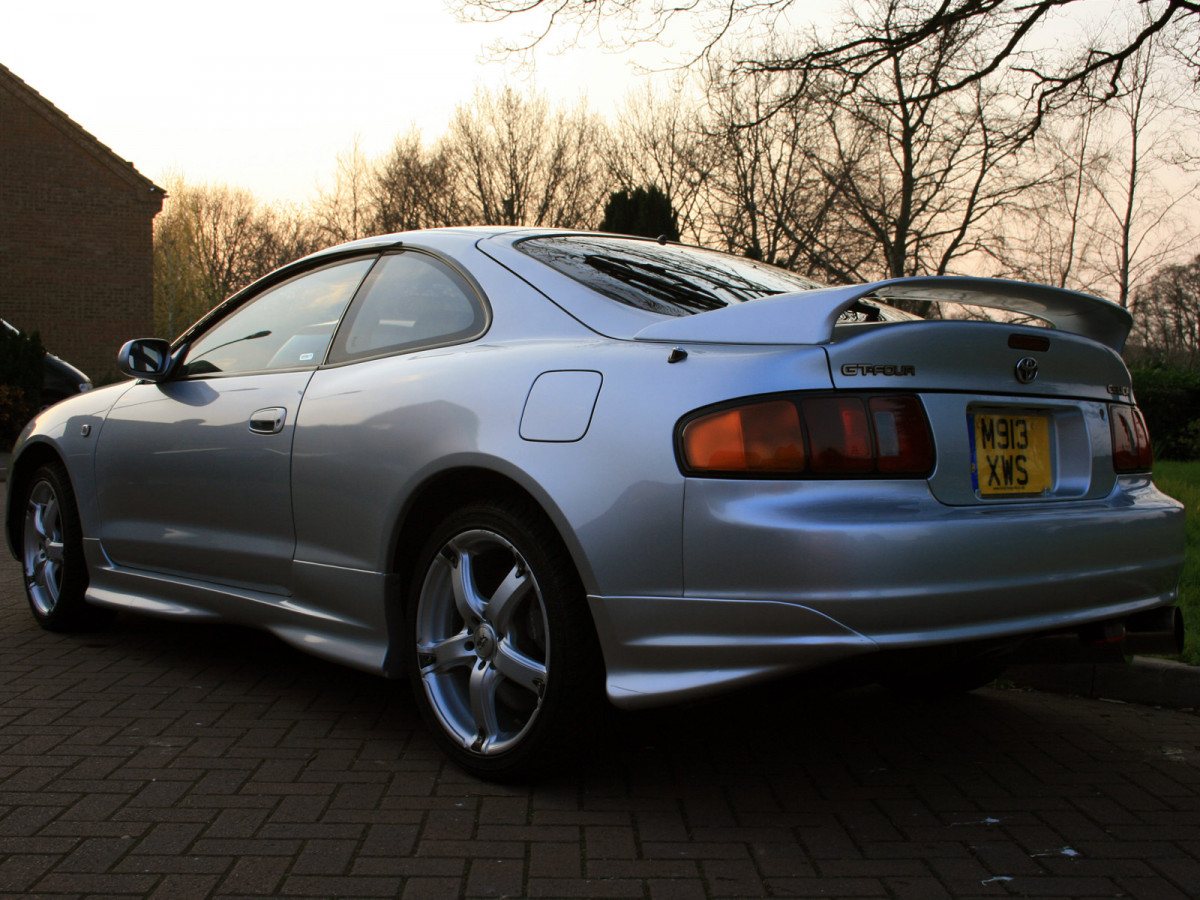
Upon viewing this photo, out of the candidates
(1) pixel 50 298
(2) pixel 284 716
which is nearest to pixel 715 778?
Answer: (2) pixel 284 716

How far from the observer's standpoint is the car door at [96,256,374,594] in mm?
3549

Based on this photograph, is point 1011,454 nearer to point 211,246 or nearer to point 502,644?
point 502,644

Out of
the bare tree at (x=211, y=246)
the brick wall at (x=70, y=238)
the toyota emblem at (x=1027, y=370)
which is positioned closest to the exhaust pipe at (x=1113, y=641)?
the toyota emblem at (x=1027, y=370)

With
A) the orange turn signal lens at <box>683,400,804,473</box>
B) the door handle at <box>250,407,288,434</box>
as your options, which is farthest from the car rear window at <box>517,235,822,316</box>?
the door handle at <box>250,407,288,434</box>

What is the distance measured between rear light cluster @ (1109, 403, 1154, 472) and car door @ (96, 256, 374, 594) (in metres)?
2.40

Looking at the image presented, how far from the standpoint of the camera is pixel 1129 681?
398 centimetres

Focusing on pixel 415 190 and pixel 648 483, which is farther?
pixel 415 190

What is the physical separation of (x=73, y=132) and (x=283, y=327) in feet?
87.3

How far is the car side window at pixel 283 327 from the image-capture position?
370 cm

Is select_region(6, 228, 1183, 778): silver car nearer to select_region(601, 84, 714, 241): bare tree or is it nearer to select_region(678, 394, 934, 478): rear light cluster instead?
select_region(678, 394, 934, 478): rear light cluster

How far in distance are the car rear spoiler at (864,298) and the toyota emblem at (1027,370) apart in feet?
0.76

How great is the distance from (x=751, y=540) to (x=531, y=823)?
0.94 metres

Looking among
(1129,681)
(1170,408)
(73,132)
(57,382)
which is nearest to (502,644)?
(1129,681)

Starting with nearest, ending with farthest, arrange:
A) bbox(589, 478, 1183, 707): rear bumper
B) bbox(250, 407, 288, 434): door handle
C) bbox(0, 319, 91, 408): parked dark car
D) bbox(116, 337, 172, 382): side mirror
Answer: bbox(589, 478, 1183, 707): rear bumper → bbox(250, 407, 288, 434): door handle → bbox(116, 337, 172, 382): side mirror → bbox(0, 319, 91, 408): parked dark car
